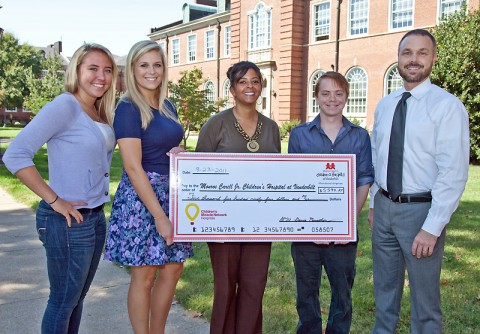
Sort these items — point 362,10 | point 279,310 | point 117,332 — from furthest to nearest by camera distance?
point 362,10 < point 279,310 < point 117,332

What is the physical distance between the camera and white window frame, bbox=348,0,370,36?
26.6 metres

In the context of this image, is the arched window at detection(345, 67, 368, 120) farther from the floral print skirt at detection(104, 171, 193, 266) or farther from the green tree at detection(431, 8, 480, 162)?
the floral print skirt at detection(104, 171, 193, 266)

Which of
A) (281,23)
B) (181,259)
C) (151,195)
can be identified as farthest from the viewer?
(281,23)

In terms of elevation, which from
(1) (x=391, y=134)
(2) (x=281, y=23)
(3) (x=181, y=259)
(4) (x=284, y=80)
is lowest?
(3) (x=181, y=259)

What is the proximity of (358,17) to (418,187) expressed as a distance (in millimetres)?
25769

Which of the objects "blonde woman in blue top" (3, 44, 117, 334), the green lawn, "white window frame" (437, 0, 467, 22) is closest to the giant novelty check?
"blonde woman in blue top" (3, 44, 117, 334)

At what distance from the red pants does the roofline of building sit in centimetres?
3532

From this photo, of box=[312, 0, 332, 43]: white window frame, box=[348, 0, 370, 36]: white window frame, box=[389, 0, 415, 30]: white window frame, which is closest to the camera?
box=[389, 0, 415, 30]: white window frame

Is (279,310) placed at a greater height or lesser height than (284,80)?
lesser

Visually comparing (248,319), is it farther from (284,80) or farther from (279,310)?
(284,80)

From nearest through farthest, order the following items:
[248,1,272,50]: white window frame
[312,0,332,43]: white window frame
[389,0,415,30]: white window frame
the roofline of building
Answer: [389,0,415,30]: white window frame → [312,0,332,43]: white window frame → [248,1,272,50]: white window frame → the roofline of building

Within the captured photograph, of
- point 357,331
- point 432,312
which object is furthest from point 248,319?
point 432,312

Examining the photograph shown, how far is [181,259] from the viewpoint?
3.46 m

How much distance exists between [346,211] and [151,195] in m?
1.42
